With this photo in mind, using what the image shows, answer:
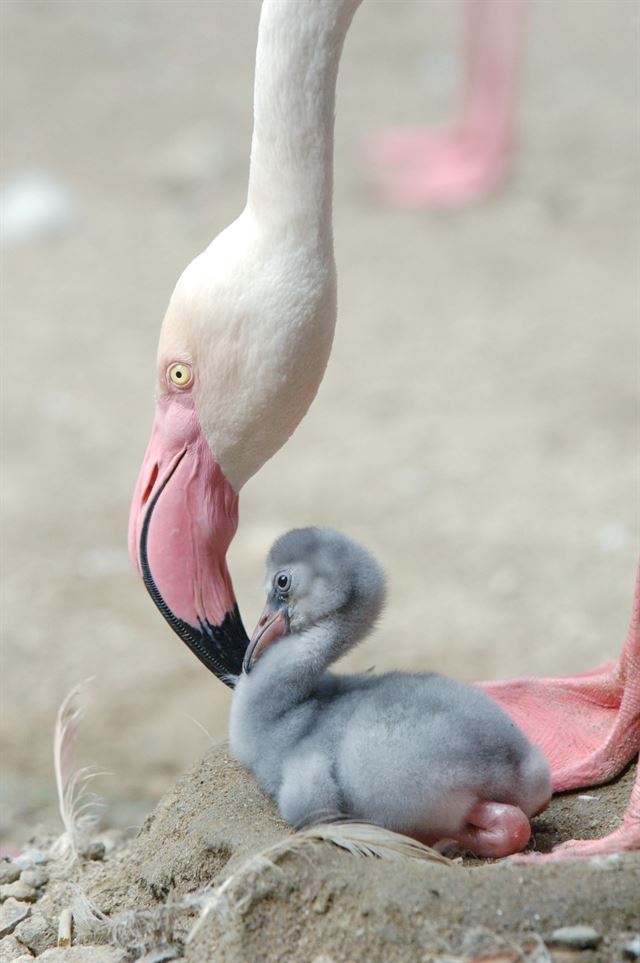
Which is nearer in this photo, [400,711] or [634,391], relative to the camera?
[400,711]

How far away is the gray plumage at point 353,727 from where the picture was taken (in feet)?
6.65

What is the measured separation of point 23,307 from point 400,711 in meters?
4.41

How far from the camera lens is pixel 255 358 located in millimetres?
2295

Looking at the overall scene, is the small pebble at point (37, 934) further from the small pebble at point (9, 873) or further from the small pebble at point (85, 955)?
the small pebble at point (9, 873)

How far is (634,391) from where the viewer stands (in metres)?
5.31

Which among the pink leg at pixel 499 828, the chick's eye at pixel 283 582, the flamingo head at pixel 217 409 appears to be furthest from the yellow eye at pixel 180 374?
the pink leg at pixel 499 828

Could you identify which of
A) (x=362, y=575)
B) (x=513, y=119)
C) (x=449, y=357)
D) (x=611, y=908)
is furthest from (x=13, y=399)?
(x=611, y=908)

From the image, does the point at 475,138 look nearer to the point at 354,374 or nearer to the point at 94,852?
the point at 354,374

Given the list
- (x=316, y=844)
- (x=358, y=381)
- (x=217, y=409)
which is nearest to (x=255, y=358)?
(x=217, y=409)

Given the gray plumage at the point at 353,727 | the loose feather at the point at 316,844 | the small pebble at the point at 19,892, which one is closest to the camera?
the loose feather at the point at 316,844

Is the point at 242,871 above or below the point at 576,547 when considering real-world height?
below

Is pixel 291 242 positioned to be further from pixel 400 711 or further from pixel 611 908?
pixel 611 908

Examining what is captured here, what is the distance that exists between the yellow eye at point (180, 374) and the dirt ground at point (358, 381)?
55 cm

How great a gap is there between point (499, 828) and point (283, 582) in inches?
18.5
